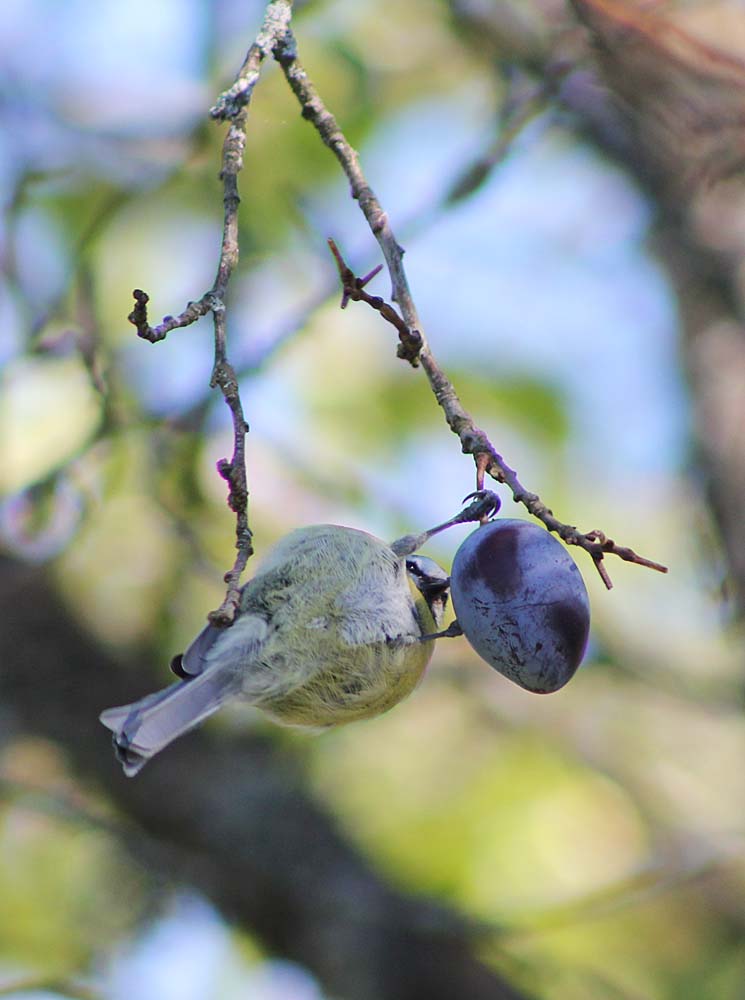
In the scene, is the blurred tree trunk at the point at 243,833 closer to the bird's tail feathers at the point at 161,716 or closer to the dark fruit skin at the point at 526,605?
the bird's tail feathers at the point at 161,716

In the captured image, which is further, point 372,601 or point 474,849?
point 474,849

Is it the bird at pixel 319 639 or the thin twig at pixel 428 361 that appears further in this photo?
the bird at pixel 319 639

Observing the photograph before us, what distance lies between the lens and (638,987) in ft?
13.4

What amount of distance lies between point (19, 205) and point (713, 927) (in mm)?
3358

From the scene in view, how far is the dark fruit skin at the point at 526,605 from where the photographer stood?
1540 millimetres

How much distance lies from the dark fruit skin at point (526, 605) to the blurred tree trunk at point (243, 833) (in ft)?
6.70

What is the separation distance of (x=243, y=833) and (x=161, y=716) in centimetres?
214

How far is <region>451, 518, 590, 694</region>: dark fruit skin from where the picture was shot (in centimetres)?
154

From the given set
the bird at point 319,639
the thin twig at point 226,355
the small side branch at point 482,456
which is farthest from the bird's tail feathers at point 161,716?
the small side branch at point 482,456

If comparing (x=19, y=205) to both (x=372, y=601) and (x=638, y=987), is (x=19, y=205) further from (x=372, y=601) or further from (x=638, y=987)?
(x=638, y=987)

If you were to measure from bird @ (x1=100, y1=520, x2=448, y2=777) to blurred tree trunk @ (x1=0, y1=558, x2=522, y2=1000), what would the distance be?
165 cm

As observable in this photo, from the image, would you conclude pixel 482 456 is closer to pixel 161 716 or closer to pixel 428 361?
pixel 428 361

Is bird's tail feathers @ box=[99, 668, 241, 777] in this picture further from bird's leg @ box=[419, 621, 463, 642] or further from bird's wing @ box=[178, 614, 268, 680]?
bird's leg @ box=[419, 621, 463, 642]

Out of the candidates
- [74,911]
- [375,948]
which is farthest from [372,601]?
[74,911]
